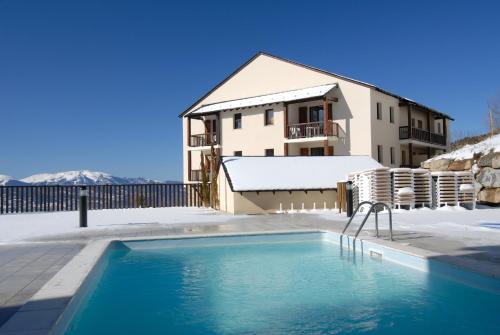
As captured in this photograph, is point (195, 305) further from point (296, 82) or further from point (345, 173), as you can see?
point (296, 82)

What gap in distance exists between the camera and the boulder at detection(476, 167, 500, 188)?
59.0ft

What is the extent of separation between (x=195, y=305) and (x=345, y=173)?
13.8m

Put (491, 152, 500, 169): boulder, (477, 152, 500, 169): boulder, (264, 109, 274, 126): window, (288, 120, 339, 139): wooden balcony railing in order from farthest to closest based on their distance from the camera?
1. (264, 109, 274, 126): window
2. (288, 120, 339, 139): wooden balcony railing
3. (477, 152, 500, 169): boulder
4. (491, 152, 500, 169): boulder

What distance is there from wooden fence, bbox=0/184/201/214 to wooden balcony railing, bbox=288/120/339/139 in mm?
9894

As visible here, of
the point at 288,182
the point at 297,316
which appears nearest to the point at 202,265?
the point at 297,316

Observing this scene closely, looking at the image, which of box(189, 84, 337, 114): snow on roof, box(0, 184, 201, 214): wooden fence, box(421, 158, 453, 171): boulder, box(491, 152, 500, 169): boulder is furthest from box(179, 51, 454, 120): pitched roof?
box(0, 184, 201, 214): wooden fence

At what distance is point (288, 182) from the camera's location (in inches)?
655

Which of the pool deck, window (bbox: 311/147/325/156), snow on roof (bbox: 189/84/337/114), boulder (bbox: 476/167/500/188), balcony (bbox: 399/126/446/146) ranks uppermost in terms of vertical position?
snow on roof (bbox: 189/84/337/114)

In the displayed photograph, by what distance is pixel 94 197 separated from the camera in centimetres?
1905

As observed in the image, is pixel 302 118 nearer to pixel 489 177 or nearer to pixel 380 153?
pixel 380 153

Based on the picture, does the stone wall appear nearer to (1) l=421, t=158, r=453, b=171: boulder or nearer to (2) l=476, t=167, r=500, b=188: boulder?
(2) l=476, t=167, r=500, b=188: boulder

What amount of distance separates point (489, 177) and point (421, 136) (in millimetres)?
14031

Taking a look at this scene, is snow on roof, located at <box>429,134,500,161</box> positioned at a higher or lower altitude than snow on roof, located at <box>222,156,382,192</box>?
higher

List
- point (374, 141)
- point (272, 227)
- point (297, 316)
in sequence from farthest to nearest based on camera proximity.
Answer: point (374, 141) < point (272, 227) < point (297, 316)
